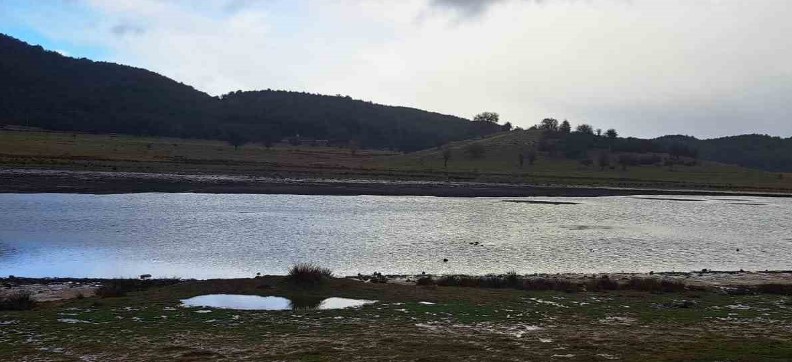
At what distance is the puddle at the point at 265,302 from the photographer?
1773cm

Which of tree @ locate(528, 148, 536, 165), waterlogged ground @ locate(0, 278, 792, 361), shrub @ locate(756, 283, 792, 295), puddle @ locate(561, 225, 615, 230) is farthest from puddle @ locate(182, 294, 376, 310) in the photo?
tree @ locate(528, 148, 536, 165)

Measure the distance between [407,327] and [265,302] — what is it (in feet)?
16.3

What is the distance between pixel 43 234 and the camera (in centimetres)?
3438

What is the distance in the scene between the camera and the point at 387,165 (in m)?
133

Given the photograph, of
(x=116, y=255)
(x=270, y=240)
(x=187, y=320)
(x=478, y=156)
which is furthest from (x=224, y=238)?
(x=478, y=156)

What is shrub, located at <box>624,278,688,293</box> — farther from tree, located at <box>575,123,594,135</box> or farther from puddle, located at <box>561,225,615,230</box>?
tree, located at <box>575,123,594,135</box>

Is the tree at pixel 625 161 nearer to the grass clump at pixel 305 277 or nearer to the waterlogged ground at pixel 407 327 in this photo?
the waterlogged ground at pixel 407 327

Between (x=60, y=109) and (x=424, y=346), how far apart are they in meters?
199

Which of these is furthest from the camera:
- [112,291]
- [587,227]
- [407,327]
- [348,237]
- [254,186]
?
[254,186]

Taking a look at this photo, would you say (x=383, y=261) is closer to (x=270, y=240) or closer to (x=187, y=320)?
(x=270, y=240)

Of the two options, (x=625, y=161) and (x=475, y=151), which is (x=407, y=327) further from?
(x=625, y=161)

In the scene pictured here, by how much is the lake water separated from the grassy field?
3487 cm

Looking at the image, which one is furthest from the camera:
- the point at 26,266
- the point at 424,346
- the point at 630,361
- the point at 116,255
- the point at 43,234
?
the point at 43,234

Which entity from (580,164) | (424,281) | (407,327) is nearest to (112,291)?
(407,327)
